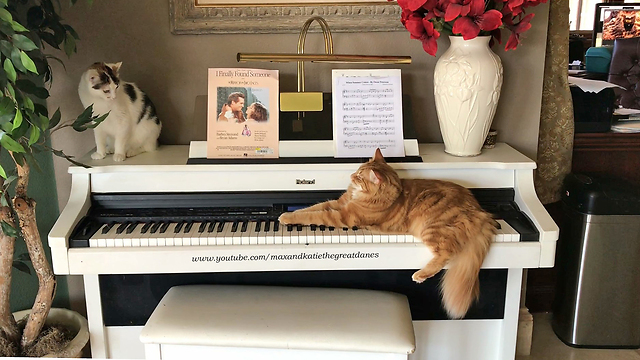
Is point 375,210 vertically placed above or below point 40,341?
above

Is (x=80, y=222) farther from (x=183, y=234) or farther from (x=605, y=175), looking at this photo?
(x=605, y=175)

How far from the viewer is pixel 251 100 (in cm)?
187

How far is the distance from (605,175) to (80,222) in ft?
6.71

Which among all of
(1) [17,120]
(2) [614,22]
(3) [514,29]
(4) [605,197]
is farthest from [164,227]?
(2) [614,22]

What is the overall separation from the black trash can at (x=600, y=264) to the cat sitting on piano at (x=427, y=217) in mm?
743

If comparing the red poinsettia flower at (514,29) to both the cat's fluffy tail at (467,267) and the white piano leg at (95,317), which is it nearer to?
the cat's fluffy tail at (467,267)

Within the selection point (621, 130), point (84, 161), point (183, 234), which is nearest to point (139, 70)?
point (84, 161)

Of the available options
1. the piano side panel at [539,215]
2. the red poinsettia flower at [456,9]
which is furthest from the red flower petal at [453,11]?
the piano side panel at [539,215]

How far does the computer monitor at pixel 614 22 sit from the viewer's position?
3410mm

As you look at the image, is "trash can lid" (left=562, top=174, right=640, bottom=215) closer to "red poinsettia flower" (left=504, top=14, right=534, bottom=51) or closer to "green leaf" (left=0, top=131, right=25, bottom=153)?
"red poinsettia flower" (left=504, top=14, right=534, bottom=51)

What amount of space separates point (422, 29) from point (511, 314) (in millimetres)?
993

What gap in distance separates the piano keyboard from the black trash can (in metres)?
0.71

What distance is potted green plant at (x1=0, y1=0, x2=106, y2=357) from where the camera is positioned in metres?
1.38

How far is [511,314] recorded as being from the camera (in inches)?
75.4
